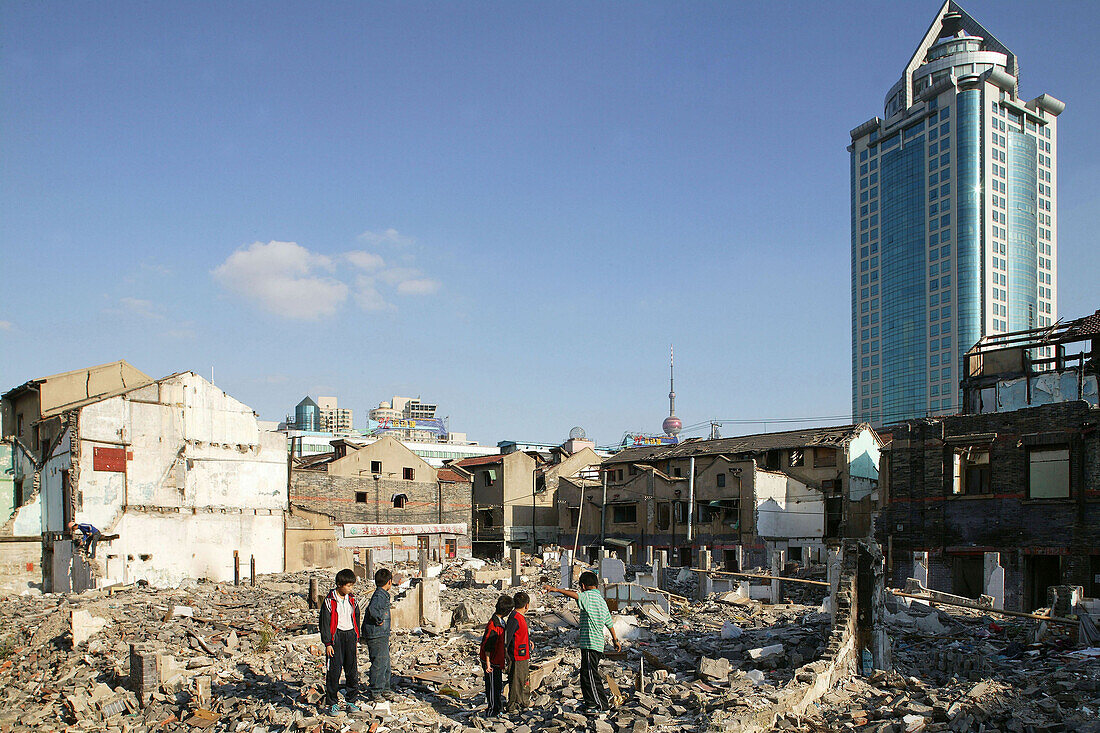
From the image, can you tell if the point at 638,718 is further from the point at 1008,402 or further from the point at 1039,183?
the point at 1039,183

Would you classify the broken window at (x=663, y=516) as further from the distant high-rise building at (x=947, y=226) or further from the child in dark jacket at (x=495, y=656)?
the distant high-rise building at (x=947, y=226)

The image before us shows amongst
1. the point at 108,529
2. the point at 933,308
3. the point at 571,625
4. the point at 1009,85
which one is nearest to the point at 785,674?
the point at 571,625

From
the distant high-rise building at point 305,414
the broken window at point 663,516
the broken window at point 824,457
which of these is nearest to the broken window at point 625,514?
the broken window at point 663,516

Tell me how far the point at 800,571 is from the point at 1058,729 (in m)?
20.1

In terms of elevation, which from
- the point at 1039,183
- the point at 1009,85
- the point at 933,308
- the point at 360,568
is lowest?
the point at 360,568

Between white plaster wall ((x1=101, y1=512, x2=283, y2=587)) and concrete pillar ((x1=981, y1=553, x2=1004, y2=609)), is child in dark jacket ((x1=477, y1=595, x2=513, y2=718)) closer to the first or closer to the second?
concrete pillar ((x1=981, y1=553, x2=1004, y2=609))

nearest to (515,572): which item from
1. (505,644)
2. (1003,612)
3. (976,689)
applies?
(1003,612)

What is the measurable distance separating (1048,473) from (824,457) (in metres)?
14.9

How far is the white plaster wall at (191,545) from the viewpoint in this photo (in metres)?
30.3

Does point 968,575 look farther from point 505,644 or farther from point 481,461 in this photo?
point 481,461

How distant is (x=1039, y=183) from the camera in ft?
389

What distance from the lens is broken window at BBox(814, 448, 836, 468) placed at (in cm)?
4300

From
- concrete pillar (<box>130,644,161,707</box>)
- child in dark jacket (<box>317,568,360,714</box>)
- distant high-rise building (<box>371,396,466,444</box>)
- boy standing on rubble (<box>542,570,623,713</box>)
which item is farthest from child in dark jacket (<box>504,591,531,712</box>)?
distant high-rise building (<box>371,396,466,444</box>)

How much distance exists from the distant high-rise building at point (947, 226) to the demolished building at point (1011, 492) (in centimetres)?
8537
